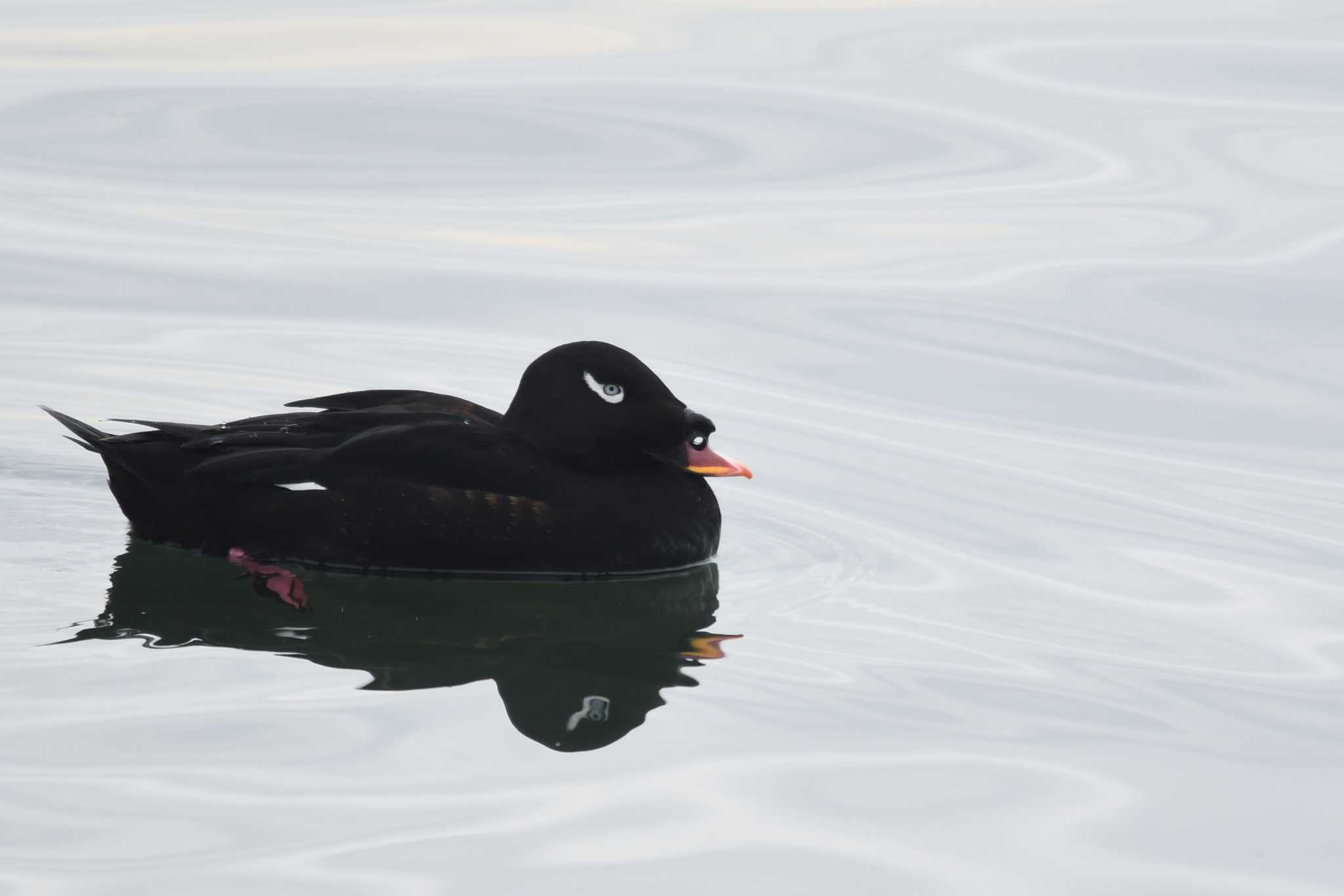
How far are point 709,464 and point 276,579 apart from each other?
1.50m

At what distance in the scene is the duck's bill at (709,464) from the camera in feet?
23.7

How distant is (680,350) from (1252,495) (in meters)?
2.96

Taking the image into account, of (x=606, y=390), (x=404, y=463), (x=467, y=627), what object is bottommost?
(x=467, y=627)

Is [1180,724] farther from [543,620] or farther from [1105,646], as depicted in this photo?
[543,620]

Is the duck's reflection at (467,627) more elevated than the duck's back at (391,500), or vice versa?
the duck's back at (391,500)

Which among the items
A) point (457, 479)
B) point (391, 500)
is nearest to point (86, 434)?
point (391, 500)

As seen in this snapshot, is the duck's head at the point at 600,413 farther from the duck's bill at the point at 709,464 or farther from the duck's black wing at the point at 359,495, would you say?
the duck's black wing at the point at 359,495

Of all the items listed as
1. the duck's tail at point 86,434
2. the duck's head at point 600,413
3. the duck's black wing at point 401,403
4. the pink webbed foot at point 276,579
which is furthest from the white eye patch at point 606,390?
the duck's tail at point 86,434

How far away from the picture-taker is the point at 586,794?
5047mm

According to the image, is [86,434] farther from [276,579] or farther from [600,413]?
[600,413]

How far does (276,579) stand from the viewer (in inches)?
266

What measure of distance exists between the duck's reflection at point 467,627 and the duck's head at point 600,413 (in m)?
0.42

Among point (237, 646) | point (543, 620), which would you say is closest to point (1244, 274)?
point (543, 620)

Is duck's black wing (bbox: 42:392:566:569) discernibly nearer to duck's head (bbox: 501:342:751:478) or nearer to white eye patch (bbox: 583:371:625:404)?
duck's head (bbox: 501:342:751:478)
